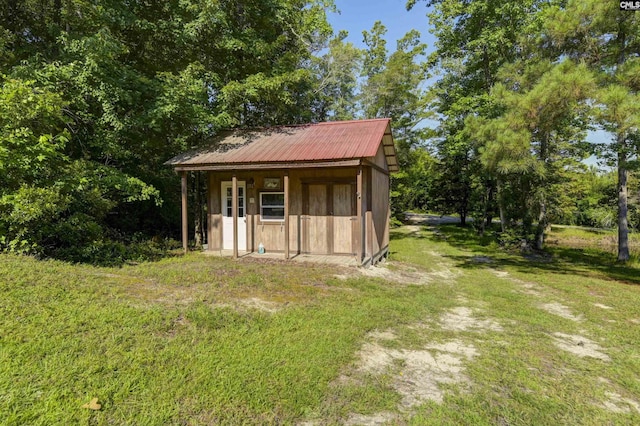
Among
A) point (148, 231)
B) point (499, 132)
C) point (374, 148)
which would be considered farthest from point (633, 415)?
point (148, 231)

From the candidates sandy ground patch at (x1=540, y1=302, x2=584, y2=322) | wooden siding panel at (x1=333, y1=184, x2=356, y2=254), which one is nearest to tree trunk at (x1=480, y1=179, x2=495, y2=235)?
wooden siding panel at (x1=333, y1=184, x2=356, y2=254)

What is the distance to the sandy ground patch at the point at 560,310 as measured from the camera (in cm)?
543

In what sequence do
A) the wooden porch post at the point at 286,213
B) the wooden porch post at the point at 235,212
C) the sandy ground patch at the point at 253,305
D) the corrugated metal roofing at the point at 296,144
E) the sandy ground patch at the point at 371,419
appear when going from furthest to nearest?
1. the wooden porch post at the point at 235,212
2. the wooden porch post at the point at 286,213
3. the corrugated metal roofing at the point at 296,144
4. the sandy ground patch at the point at 253,305
5. the sandy ground patch at the point at 371,419

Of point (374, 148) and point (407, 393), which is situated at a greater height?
point (374, 148)

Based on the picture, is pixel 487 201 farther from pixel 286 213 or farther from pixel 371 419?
pixel 371 419

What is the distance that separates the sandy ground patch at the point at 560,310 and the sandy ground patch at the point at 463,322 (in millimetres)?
1457

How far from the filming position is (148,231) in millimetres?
12391

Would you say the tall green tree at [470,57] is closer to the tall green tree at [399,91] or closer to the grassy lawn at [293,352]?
the tall green tree at [399,91]

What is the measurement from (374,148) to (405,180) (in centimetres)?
1513

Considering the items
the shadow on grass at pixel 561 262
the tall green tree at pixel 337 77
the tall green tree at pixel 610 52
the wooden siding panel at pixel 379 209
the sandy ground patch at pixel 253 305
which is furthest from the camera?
the tall green tree at pixel 337 77

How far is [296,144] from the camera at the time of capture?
9.12m

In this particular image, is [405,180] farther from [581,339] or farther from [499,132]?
[581,339]

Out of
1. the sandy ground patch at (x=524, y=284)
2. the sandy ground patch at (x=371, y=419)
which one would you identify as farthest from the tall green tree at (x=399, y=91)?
the sandy ground patch at (x=371, y=419)

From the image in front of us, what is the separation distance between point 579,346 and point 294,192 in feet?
22.6
